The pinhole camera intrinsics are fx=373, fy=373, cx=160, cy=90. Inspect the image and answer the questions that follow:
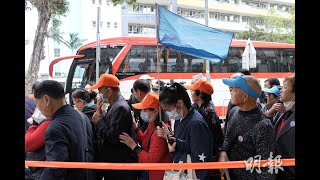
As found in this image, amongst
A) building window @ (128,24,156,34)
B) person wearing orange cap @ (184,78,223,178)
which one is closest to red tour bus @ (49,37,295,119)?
person wearing orange cap @ (184,78,223,178)

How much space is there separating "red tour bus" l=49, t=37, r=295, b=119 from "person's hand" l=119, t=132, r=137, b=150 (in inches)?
365

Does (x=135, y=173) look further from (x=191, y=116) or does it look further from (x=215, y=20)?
(x=215, y=20)

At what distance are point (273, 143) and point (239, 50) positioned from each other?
13.3m

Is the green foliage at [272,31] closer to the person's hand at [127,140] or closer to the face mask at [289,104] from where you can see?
the face mask at [289,104]

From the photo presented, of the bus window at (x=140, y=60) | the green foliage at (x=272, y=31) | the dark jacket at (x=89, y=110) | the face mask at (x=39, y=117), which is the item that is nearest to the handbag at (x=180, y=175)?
the face mask at (x=39, y=117)

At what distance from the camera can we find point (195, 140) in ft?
9.92

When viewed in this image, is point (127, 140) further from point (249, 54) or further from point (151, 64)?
point (151, 64)

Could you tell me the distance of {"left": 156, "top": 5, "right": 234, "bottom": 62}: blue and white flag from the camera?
12.7 feet

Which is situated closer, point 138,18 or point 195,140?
point 195,140

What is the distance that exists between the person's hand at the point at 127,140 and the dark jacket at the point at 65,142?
618 millimetres

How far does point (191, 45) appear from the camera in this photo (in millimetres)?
3896

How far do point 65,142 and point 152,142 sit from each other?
0.99 meters

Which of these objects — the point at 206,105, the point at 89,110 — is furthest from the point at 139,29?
the point at 206,105

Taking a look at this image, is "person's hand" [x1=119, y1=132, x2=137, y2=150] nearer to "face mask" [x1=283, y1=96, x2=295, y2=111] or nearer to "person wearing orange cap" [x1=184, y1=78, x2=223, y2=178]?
"person wearing orange cap" [x1=184, y1=78, x2=223, y2=178]
